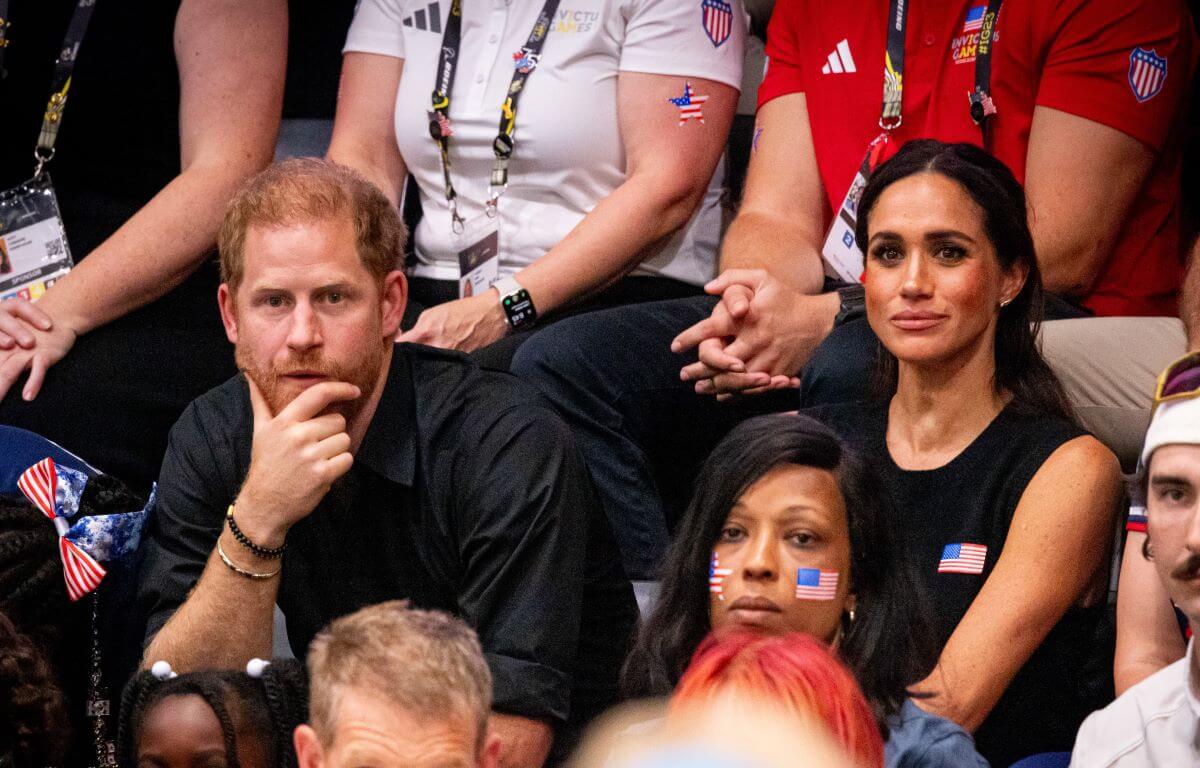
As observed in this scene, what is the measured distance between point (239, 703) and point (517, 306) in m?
1.30

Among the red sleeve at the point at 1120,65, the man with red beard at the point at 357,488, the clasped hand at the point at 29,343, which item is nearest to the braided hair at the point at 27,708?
the man with red beard at the point at 357,488

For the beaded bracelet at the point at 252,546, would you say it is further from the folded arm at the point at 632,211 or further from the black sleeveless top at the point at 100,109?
the black sleeveless top at the point at 100,109

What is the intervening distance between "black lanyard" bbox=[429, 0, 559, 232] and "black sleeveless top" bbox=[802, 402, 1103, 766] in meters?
1.13

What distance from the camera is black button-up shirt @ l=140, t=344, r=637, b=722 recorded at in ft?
7.66

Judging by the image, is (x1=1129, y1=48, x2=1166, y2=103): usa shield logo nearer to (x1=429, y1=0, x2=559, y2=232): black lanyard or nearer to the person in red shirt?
the person in red shirt

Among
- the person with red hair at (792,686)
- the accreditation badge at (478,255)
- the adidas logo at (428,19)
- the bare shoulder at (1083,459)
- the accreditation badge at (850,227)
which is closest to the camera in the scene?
the person with red hair at (792,686)

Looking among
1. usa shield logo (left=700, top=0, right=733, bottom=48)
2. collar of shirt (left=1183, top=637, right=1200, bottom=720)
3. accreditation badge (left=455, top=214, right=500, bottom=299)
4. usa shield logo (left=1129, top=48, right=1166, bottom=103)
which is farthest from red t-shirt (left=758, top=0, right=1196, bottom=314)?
collar of shirt (left=1183, top=637, right=1200, bottom=720)

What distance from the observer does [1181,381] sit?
1877 millimetres

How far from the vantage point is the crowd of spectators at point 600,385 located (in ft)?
6.79

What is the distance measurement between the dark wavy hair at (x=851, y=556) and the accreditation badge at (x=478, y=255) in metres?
1.26

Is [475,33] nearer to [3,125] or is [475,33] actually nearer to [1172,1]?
[3,125]

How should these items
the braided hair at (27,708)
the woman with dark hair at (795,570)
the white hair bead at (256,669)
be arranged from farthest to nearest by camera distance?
the braided hair at (27,708) < the white hair bead at (256,669) < the woman with dark hair at (795,570)

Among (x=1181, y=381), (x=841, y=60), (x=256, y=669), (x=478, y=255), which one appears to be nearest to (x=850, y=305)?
(x=841, y=60)

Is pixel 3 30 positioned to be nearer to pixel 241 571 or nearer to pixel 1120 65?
pixel 241 571
